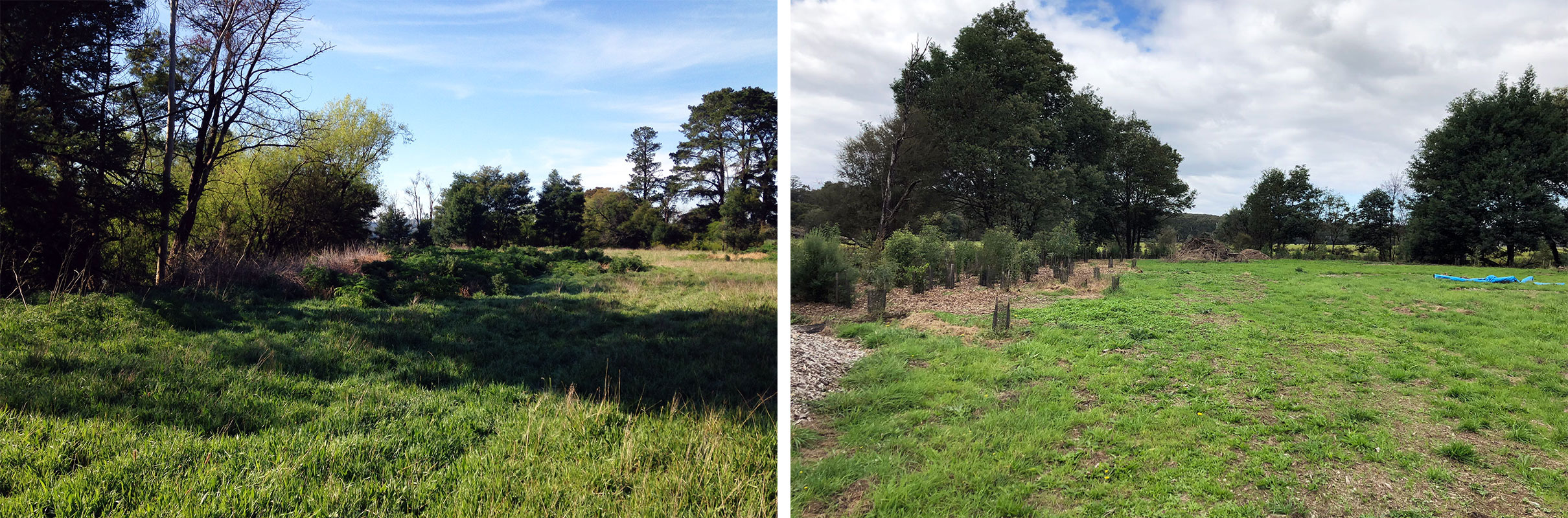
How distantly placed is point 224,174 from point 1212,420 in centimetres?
962

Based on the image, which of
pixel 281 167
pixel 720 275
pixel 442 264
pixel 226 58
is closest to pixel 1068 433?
pixel 720 275

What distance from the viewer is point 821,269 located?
17.5 feet

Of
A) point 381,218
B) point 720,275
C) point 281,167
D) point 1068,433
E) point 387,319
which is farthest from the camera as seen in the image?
point 381,218

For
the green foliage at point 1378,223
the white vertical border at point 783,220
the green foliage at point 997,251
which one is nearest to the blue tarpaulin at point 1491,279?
the green foliage at point 1378,223

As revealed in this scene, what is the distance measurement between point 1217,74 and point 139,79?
35.2 feet

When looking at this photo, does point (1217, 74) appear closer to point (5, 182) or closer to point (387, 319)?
point (387, 319)

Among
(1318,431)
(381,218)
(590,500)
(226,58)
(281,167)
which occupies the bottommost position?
(590,500)

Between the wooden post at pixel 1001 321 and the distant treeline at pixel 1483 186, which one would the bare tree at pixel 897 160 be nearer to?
the wooden post at pixel 1001 321

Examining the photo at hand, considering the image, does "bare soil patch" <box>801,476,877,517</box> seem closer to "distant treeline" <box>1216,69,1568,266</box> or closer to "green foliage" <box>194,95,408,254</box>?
"green foliage" <box>194,95,408,254</box>

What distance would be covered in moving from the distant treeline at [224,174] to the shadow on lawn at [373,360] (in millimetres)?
887

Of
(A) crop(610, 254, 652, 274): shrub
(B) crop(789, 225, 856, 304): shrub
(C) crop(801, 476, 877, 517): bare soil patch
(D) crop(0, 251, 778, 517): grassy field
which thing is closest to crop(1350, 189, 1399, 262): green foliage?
(B) crop(789, 225, 856, 304): shrub

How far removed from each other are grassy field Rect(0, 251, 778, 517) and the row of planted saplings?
7.76 feet

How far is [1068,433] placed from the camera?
268 cm

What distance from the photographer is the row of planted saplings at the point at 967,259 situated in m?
7.16
